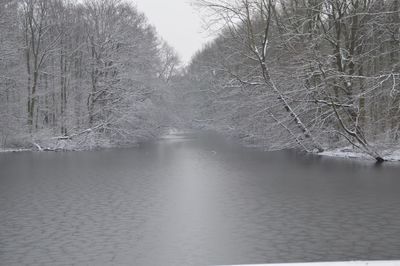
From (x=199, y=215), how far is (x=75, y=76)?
1507 inches

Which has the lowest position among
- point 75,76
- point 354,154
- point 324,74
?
point 354,154

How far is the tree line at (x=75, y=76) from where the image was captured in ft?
125

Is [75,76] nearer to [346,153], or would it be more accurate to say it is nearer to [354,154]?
[346,153]

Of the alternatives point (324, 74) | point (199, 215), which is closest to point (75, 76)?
point (324, 74)

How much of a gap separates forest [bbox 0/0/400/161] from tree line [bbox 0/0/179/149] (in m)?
0.12

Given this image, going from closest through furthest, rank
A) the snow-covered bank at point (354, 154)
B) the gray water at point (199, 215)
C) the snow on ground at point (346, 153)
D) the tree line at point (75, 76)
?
1. the gray water at point (199, 215)
2. the snow-covered bank at point (354, 154)
3. the snow on ground at point (346, 153)
4. the tree line at point (75, 76)

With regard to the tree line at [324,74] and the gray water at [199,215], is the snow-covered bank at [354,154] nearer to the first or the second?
the tree line at [324,74]

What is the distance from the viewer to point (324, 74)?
25750 millimetres

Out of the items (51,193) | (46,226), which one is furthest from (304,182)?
(46,226)

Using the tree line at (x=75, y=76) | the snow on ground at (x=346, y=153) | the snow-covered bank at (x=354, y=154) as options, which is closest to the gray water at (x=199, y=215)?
the snow-covered bank at (x=354, y=154)

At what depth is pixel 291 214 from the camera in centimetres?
1254

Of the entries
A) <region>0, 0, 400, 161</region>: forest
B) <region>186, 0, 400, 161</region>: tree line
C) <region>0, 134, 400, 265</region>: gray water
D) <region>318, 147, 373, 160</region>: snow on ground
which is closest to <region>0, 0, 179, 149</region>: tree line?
<region>0, 0, 400, 161</region>: forest

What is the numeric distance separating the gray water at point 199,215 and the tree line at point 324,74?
14.6 ft

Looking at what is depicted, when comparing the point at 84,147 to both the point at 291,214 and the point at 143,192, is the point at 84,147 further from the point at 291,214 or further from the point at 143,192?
the point at 291,214
